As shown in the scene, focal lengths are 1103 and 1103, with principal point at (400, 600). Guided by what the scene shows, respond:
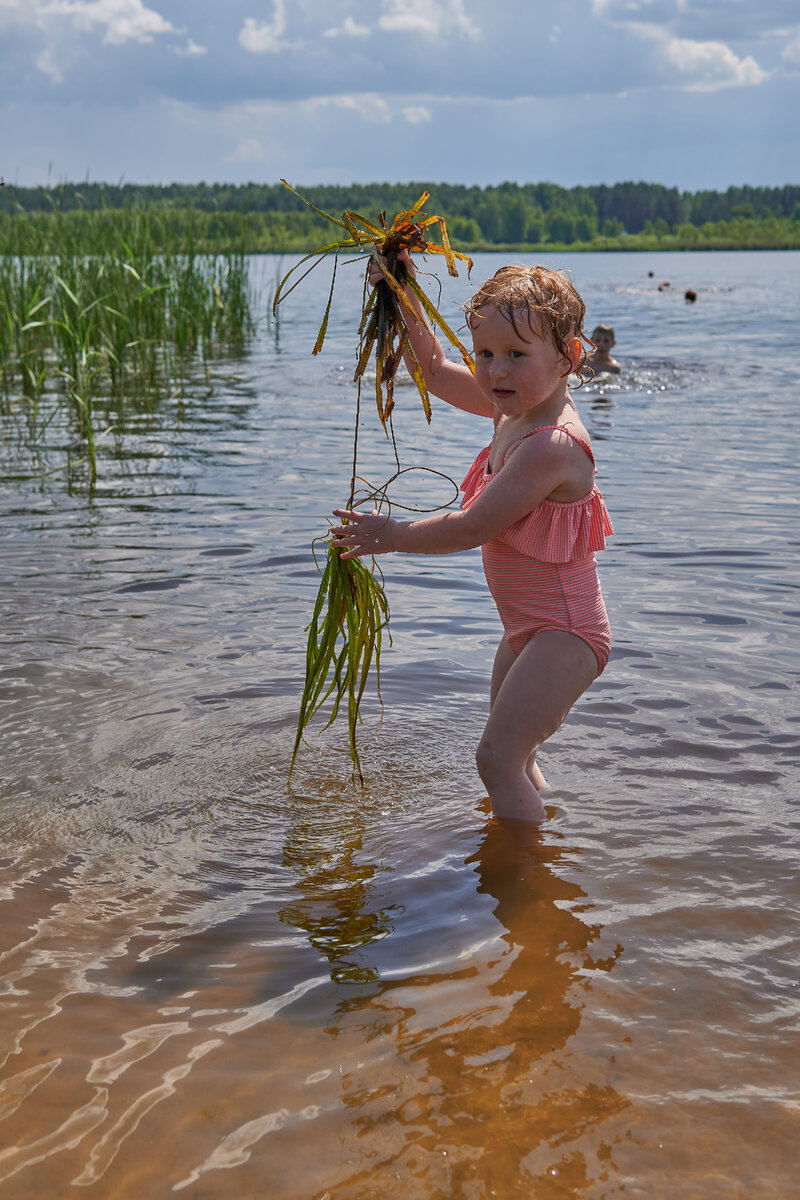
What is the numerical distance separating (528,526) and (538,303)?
0.59 metres

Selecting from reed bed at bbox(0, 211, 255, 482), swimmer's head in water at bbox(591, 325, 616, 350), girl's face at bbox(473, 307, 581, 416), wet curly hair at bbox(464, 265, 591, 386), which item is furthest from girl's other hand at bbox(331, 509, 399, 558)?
swimmer's head in water at bbox(591, 325, 616, 350)

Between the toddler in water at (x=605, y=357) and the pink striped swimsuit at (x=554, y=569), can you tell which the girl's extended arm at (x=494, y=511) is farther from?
the toddler in water at (x=605, y=357)

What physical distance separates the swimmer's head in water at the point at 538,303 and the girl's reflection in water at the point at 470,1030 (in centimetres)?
142

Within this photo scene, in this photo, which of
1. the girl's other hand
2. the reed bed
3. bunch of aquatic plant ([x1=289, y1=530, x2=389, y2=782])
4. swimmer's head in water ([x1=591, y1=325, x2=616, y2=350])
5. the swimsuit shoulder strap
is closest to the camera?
the girl's other hand

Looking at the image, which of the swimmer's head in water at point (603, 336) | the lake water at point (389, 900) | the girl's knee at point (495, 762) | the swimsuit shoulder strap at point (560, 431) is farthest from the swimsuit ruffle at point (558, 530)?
the swimmer's head in water at point (603, 336)

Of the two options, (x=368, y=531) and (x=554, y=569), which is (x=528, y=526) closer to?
(x=554, y=569)

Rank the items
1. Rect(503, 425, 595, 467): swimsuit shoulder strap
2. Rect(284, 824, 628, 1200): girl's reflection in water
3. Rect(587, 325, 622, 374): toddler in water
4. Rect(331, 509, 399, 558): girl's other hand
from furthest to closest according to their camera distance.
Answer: Rect(587, 325, 622, 374): toddler in water, Rect(503, 425, 595, 467): swimsuit shoulder strap, Rect(331, 509, 399, 558): girl's other hand, Rect(284, 824, 628, 1200): girl's reflection in water

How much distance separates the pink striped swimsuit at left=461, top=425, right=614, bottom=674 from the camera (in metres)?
2.99

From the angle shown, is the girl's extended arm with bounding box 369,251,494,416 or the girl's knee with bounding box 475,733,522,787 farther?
the girl's extended arm with bounding box 369,251,494,416

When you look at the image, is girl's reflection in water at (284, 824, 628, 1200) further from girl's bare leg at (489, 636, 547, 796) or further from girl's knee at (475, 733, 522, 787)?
girl's bare leg at (489, 636, 547, 796)

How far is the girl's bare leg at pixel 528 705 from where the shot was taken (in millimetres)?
2957

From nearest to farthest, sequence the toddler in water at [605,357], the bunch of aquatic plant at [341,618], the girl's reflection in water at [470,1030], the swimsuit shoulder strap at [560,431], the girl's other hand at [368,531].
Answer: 1. the girl's reflection in water at [470,1030]
2. the girl's other hand at [368,531]
3. the swimsuit shoulder strap at [560,431]
4. the bunch of aquatic plant at [341,618]
5. the toddler in water at [605,357]

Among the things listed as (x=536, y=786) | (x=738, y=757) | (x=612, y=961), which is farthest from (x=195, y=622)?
(x=612, y=961)

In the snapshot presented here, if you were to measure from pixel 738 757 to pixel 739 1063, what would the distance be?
1.66m
